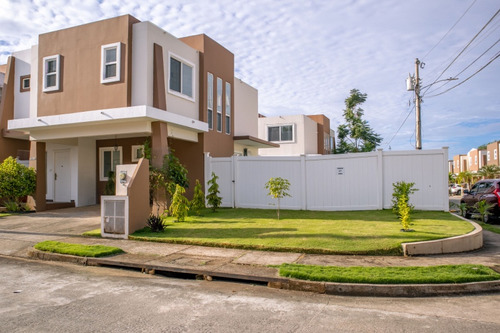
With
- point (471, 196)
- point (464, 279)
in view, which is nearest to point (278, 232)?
point (464, 279)

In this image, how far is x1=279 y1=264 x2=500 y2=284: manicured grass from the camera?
5.52 metres

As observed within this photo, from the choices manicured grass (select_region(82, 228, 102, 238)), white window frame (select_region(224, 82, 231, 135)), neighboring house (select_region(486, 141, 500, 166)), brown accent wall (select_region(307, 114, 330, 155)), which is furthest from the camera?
neighboring house (select_region(486, 141, 500, 166))

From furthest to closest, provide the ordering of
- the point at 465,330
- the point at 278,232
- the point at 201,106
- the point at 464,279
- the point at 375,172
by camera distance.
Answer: the point at 201,106
the point at 375,172
the point at 278,232
the point at 464,279
the point at 465,330

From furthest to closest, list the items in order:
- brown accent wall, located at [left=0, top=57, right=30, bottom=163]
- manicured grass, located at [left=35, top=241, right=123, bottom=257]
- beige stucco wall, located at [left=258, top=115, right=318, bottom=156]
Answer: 1. beige stucco wall, located at [left=258, top=115, right=318, bottom=156]
2. brown accent wall, located at [left=0, top=57, right=30, bottom=163]
3. manicured grass, located at [left=35, top=241, right=123, bottom=257]

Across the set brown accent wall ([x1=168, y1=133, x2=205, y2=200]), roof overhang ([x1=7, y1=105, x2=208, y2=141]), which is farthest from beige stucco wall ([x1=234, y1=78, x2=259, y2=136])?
roof overhang ([x1=7, y1=105, x2=208, y2=141])

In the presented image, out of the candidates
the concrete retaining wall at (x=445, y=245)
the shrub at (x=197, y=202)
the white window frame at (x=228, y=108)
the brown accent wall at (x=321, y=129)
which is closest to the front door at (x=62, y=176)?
the white window frame at (x=228, y=108)

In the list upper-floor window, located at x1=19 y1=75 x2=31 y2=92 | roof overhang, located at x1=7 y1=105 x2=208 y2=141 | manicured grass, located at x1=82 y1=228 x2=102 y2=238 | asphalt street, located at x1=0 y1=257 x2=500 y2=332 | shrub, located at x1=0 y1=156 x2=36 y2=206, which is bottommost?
asphalt street, located at x1=0 y1=257 x2=500 y2=332

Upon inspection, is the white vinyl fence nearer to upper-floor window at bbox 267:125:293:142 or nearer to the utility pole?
the utility pole

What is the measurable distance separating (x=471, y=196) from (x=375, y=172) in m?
4.83

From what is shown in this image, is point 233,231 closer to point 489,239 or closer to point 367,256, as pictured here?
point 367,256

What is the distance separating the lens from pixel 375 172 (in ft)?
41.6

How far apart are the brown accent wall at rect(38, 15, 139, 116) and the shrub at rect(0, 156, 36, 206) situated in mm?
2499

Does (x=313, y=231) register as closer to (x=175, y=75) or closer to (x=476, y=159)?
(x=175, y=75)

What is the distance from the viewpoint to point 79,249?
7.93 meters
